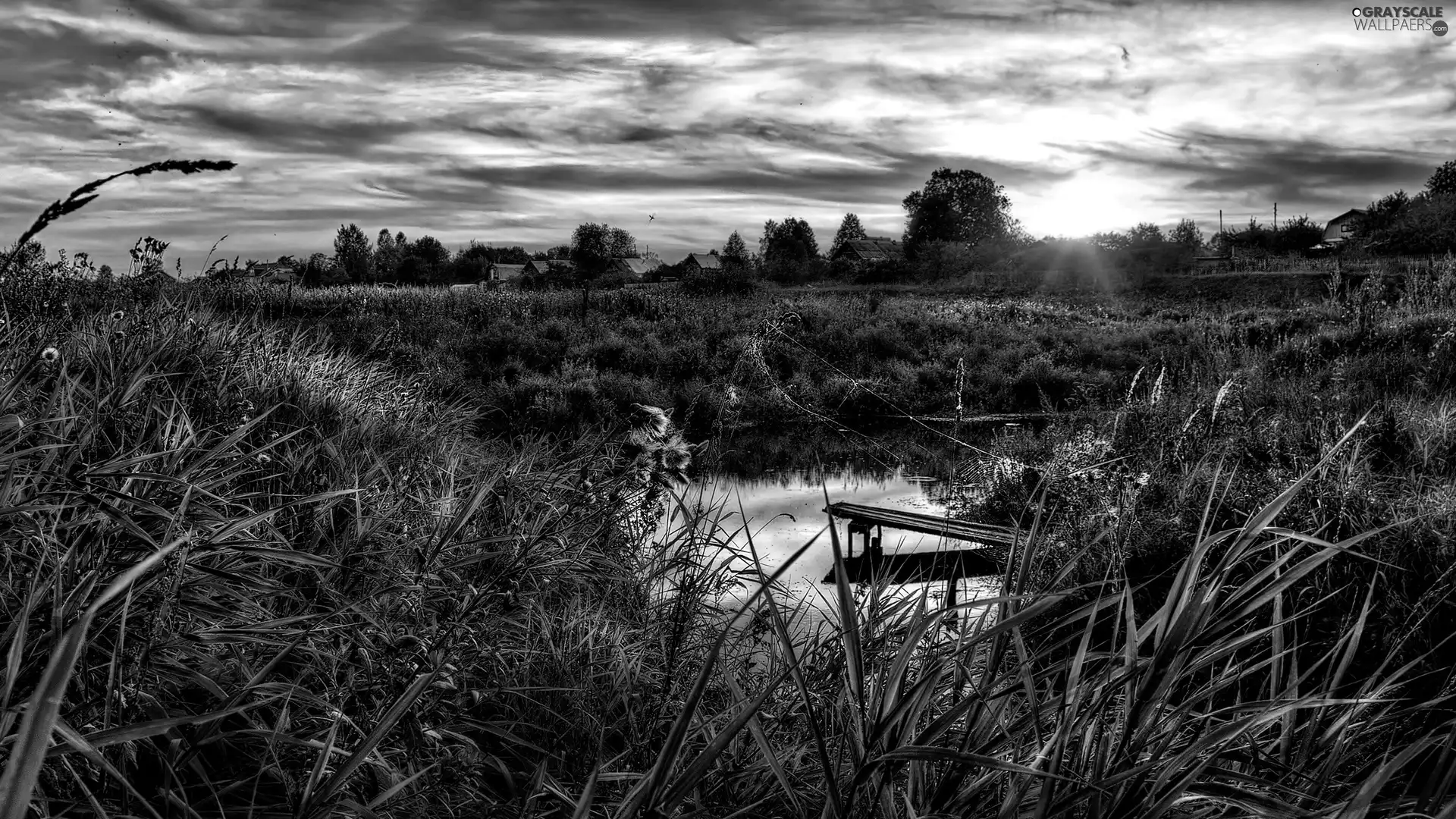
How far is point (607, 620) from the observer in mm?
3299

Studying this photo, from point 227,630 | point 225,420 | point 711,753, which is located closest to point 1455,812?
point 711,753

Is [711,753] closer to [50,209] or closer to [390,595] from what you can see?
[50,209]

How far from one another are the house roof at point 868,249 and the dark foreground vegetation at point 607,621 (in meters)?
54.0

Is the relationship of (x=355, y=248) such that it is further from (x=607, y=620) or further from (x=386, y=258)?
(x=607, y=620)

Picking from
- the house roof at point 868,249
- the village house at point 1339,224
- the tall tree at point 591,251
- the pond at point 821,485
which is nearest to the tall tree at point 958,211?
the house roof at point 868,249

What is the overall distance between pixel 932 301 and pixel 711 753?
27.8m

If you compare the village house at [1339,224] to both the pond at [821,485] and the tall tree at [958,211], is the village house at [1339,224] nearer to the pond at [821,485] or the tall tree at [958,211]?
the tall tree at [958,211]

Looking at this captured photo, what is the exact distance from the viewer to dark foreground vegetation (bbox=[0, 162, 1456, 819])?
1327 millimetres

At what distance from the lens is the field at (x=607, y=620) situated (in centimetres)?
133

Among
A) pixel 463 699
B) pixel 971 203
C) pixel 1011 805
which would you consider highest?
pixel 971 203

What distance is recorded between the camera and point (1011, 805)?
4.62 feet

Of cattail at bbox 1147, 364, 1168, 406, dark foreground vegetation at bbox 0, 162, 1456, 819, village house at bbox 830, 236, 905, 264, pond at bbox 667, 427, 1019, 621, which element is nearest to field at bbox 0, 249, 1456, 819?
dark foreground vegetation at bbox 0, 162, 1456, 819

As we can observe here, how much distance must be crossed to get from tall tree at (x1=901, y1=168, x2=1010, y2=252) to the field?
55407 mm

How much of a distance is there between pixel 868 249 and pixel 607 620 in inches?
2452
